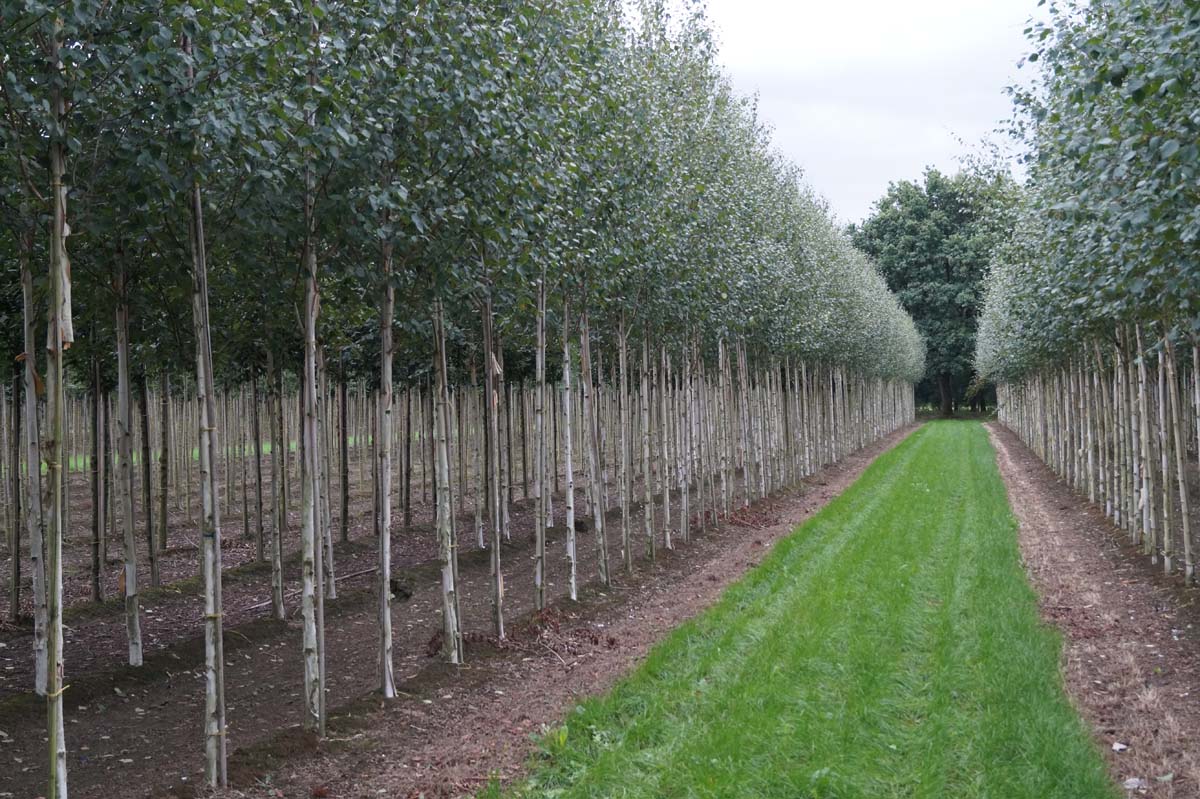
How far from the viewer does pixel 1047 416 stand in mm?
31547

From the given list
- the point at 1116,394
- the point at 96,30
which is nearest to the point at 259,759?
the point at 96,30

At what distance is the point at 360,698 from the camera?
818 cm

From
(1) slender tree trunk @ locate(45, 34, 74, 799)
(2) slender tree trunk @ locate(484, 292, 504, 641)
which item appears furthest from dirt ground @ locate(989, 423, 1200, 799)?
(1) slender tree trunk @ locate(45, 34, 74, 799)

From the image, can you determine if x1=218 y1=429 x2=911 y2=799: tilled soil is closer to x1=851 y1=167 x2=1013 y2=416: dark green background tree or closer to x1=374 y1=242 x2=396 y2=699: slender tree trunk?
x1=374 y1=242 x2=396 y2=699: slender tree trunk

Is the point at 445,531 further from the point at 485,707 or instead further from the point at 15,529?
the point at 15,529

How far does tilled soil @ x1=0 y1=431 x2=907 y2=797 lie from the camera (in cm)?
657

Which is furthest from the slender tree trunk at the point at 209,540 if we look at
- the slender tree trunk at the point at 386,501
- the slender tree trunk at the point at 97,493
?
the slender tree trunk at the point at 97,493

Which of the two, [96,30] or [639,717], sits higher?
[96,30]

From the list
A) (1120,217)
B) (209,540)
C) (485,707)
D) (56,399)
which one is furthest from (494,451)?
(1120,217)

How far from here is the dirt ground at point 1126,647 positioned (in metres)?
6.44

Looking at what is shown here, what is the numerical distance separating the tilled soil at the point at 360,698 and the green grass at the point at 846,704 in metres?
0.57

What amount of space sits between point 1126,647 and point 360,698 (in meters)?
7.31

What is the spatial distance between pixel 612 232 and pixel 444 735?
22.1ft

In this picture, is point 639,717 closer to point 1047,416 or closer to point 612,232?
point 612,232
